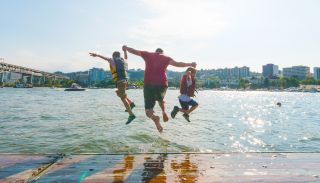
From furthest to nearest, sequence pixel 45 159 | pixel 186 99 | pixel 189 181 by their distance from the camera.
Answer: pixel 186 99, pixel 45 159, pixel 189 181

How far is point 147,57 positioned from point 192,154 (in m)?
3.12

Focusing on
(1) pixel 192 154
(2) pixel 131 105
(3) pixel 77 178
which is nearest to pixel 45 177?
(3) pixel 77 178

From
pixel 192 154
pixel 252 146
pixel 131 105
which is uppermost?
pixel 131 105

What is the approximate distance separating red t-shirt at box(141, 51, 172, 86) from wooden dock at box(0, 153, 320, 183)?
7.06ft

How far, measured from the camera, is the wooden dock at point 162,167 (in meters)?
7.07

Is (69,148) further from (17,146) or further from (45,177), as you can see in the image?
(45,177)

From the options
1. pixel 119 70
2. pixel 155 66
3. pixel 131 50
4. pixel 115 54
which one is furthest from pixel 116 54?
pixel 155 66

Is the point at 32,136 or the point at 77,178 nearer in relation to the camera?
the point at 77,178

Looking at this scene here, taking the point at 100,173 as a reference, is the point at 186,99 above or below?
above

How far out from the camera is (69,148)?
52.3ft

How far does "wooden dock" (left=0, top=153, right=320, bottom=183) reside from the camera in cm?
707

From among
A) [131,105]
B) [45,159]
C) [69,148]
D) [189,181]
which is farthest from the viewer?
[69,148]

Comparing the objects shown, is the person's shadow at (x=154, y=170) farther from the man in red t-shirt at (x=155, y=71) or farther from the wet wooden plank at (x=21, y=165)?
the wet wooden plank at (x=21, y=165)

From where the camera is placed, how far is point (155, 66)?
977 cm
